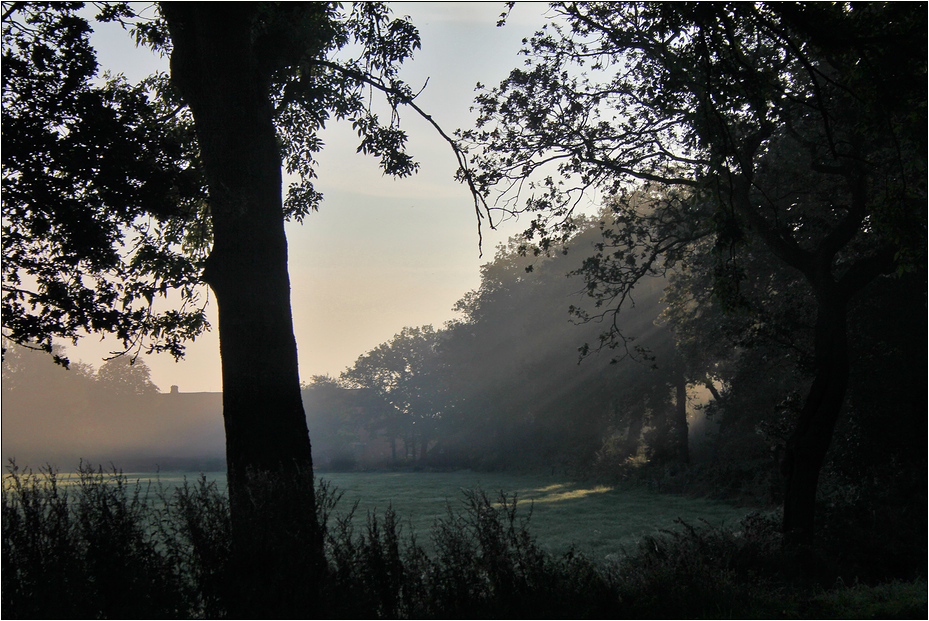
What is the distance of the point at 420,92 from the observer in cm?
1028

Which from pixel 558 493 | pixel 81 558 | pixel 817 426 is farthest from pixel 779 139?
pixel 558 493

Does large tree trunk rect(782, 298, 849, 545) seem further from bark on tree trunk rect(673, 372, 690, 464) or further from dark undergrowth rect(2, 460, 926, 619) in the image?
bark on tree trunk rect(673, 372, 690, 464)

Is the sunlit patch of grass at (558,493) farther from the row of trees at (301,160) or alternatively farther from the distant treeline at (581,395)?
the row of trees at (301,160)

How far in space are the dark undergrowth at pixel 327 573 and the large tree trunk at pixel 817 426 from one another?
14.2 ft

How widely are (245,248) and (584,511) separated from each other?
19941 millimetres

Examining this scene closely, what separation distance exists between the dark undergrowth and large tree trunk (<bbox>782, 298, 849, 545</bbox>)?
14.2 feet

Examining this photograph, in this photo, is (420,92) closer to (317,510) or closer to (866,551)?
(317,510)

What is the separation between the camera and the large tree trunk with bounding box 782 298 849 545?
11570 mm

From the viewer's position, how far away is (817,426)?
11945mm

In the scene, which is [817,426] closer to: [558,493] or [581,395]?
[558,493]

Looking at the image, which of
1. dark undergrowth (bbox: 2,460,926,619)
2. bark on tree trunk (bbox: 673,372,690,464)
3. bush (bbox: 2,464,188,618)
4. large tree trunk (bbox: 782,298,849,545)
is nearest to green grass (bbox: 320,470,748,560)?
large tree trunk (bbox: 782,298,849,545)

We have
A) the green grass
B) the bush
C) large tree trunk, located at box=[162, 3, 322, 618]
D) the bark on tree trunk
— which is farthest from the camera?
the bark on tree trunk

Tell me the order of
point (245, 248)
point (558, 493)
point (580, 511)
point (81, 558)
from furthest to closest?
1. point (558, 493)
2. point (580, 511)
3. point (245, 248)
4. point (81, 558)

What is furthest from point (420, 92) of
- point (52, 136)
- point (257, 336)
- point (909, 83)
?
point (909, 83)
